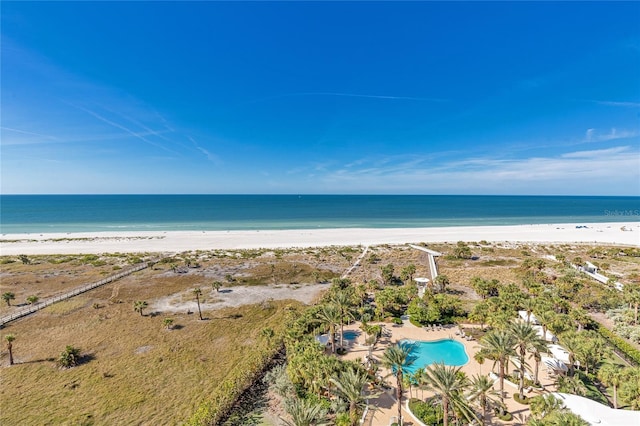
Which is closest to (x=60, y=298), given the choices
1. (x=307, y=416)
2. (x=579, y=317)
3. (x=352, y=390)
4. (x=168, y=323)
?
(x=168, y=323)

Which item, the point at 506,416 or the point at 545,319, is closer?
the point at 506,416

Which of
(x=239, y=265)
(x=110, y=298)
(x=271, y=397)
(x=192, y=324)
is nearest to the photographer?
(x=271, y=397)

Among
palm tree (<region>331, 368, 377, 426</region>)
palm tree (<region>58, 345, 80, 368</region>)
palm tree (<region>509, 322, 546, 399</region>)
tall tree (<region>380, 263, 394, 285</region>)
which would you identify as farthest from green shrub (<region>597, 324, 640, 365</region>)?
palm tree (<region>58, 345, 80, 368</region>)

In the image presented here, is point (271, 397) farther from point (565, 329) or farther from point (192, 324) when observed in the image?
point (565, 329)

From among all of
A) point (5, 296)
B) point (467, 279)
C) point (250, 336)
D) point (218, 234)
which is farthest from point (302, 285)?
point (218, 234)

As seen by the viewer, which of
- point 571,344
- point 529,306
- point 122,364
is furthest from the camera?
point 529,306

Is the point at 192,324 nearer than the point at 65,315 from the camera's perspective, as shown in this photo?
Yes

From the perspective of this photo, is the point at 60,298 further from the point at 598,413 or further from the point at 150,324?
the point at 598,413

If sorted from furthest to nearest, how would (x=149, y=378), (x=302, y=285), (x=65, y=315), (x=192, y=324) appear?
(x=302, y=285) < (x=65, y=315) < (x=192, y=324) < (x=149, y=378)
